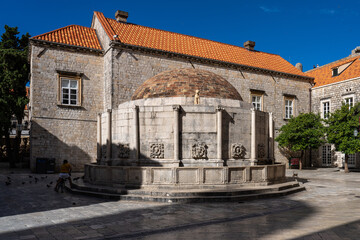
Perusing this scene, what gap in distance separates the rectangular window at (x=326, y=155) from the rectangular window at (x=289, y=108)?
17.1ft

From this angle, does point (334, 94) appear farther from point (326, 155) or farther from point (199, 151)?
point (199, 151)

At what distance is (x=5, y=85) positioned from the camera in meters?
26.0

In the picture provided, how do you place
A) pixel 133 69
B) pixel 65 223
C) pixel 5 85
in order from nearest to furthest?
1. pixel 65 223
2. pixel 133 69
3. pixel 5 85

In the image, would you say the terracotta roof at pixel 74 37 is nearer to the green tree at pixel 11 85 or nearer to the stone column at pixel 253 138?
the green tree at pixel 11 85

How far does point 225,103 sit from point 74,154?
13497 mm

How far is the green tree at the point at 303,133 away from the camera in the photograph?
26781mm

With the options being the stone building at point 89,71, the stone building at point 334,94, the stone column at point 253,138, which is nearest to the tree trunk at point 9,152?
the stone building at point 89,71

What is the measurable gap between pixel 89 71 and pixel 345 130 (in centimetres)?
2119

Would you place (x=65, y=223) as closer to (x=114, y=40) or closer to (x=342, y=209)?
(x=342, y=209)

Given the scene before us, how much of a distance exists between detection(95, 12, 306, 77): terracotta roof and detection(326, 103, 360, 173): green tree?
8764 millimetres

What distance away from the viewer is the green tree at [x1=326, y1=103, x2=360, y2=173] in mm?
23828

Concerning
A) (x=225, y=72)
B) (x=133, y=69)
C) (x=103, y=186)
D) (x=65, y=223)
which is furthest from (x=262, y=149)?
(x=225, y=72)

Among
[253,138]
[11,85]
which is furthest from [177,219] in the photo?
[11,85]

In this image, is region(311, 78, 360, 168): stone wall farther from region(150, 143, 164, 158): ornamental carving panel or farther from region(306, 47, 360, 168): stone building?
region(150, 143, 164, 158): ornamental carving panel
